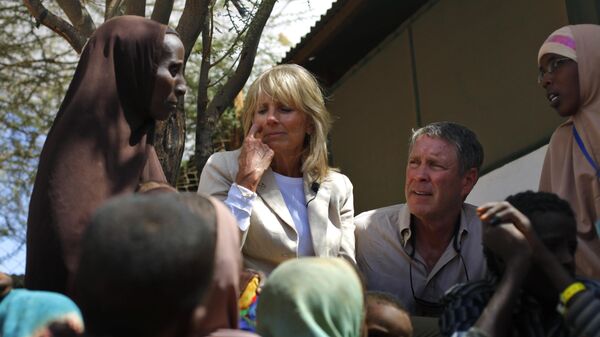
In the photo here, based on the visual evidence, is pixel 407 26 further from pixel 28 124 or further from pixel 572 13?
pixel 28 124

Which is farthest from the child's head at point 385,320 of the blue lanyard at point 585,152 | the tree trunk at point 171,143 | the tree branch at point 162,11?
the tree branch at point 162,11

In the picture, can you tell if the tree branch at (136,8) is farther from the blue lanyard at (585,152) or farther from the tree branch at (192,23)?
the blue lanyard at (585,152)

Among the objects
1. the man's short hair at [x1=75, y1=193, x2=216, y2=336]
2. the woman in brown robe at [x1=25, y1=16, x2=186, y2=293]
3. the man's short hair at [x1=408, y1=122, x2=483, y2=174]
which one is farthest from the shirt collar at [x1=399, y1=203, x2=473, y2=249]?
the man's short hair at [x1=75, y1=193, x2=216, y2=336]

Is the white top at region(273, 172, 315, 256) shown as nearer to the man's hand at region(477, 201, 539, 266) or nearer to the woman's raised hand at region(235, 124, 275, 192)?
the woman's raised hand at region(235, 124, 275, 192)

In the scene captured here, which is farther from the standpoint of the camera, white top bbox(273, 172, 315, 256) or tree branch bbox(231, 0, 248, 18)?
tree branch bbox(231, 0, 248, 18)

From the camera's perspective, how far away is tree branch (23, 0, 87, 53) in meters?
7.72

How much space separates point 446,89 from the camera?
33.5 feet

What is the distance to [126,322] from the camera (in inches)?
101

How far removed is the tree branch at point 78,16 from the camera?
7750mm

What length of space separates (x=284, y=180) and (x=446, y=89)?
537 cm

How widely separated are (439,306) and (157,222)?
8.09ft

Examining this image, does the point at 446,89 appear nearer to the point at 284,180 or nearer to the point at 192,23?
the point at 192,23

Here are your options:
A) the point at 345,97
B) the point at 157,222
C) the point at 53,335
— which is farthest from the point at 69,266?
the point at 345,97

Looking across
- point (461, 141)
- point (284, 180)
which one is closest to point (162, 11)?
Result: point (284, 180)
